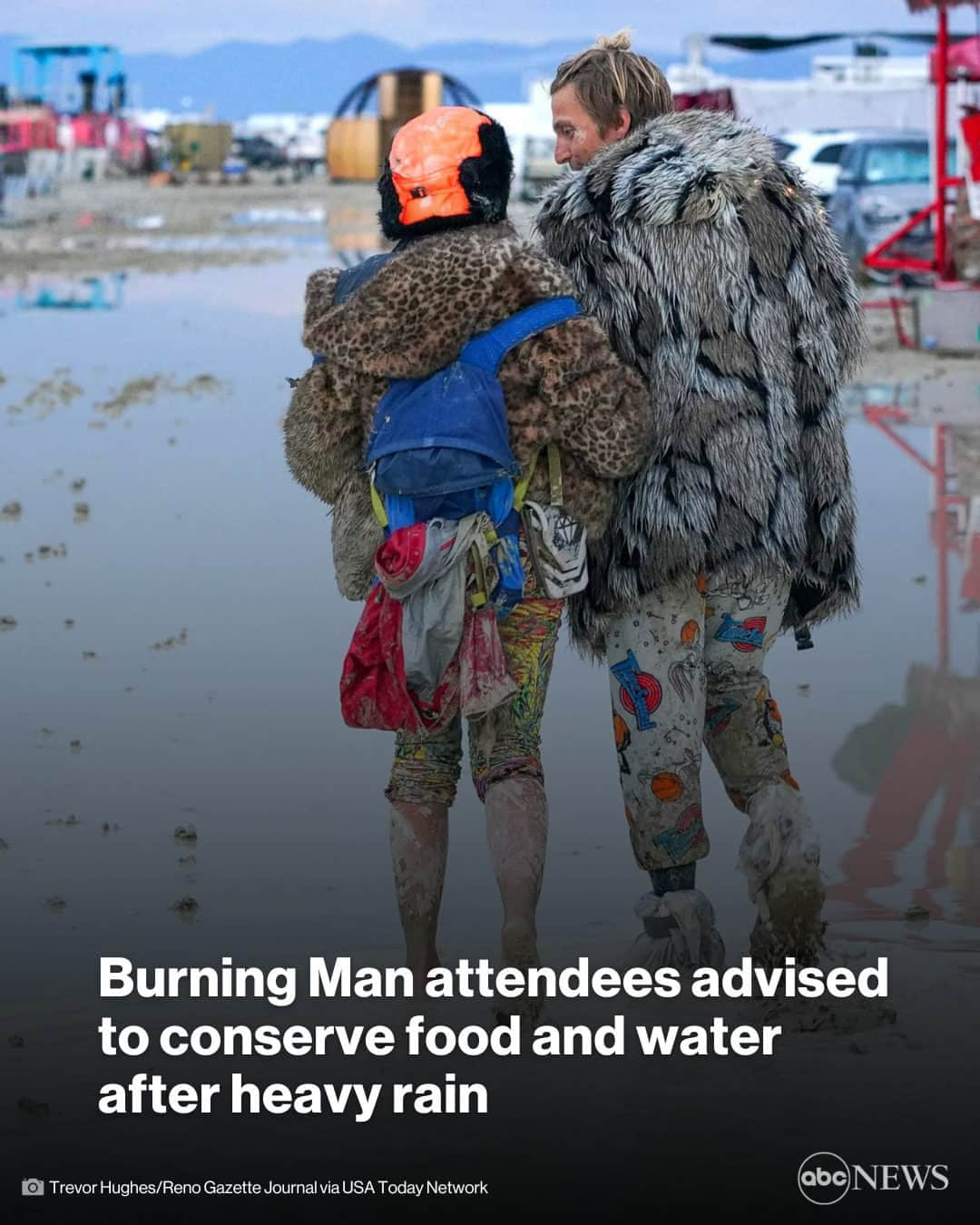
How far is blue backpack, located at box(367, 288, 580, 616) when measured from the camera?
3.50 meters

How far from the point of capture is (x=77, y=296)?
66.8 ft

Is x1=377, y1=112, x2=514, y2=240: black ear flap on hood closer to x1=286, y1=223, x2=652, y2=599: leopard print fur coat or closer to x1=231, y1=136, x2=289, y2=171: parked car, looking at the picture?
x1=286, y1=223, x2=652, y2=599: leopard print fur coat

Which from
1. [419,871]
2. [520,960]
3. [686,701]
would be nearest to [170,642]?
[419,871]

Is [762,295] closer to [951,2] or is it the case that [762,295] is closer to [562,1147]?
[562,1147]

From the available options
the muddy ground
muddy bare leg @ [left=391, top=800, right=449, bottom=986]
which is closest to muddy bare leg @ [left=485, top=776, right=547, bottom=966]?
muddy bare leg @ [left=391, top=800, right=449, bottom=986]

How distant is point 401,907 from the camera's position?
370cm

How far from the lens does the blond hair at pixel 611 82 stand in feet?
12.4

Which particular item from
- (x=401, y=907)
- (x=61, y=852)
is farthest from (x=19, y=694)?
(x=401, y=907)

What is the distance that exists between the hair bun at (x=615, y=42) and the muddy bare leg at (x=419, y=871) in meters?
1.42

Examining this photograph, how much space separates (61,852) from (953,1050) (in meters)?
2.06

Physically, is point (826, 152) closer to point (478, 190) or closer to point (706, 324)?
point (706, 324)

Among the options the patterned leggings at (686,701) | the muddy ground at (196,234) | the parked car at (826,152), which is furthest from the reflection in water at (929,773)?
the parked car at (826,152)

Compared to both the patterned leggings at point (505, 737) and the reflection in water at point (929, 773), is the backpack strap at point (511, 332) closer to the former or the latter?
the patterned leggings at point (505, 737)

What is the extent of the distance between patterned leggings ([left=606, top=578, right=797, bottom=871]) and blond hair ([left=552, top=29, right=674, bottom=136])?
0.87m
